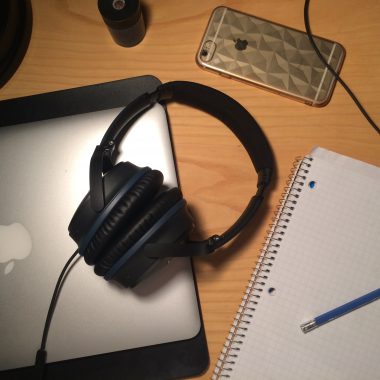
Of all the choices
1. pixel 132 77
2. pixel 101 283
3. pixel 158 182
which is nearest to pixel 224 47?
pixel 132 77

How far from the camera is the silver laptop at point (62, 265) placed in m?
0.56

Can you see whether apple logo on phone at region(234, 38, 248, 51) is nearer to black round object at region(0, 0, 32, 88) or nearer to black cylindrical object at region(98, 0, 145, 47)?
black cylindrical object at region(98, 0, 145, 47)

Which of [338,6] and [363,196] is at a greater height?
[338,6]

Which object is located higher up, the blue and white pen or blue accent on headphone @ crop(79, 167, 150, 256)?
blue accent on headphone @ crop(79, 167, 150, 256)

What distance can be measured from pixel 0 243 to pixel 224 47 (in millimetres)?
442

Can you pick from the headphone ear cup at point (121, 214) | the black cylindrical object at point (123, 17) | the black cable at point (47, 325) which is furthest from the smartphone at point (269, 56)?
the black cable at point (47, 325)

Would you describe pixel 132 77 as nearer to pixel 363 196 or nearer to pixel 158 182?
pixel 158 182

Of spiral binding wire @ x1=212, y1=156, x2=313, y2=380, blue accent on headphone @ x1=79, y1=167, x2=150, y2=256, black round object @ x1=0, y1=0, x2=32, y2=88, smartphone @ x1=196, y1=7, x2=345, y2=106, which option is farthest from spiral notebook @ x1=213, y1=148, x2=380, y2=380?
black round object @ x1=0, y1=0, x2=32, y2=88

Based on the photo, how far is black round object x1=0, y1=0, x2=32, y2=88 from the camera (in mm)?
634

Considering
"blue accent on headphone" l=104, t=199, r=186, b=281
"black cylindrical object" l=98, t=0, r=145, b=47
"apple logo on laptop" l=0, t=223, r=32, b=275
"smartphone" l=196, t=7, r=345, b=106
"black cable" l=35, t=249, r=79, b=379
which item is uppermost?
"black cylindrical object" l=98, t=0, r=145, b=47

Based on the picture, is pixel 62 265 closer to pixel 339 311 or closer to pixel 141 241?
pixel 141 241

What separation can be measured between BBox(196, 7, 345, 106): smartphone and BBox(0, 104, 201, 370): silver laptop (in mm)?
136

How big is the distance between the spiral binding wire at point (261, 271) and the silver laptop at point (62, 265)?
0.05 metres

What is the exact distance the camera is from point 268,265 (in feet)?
1.83
